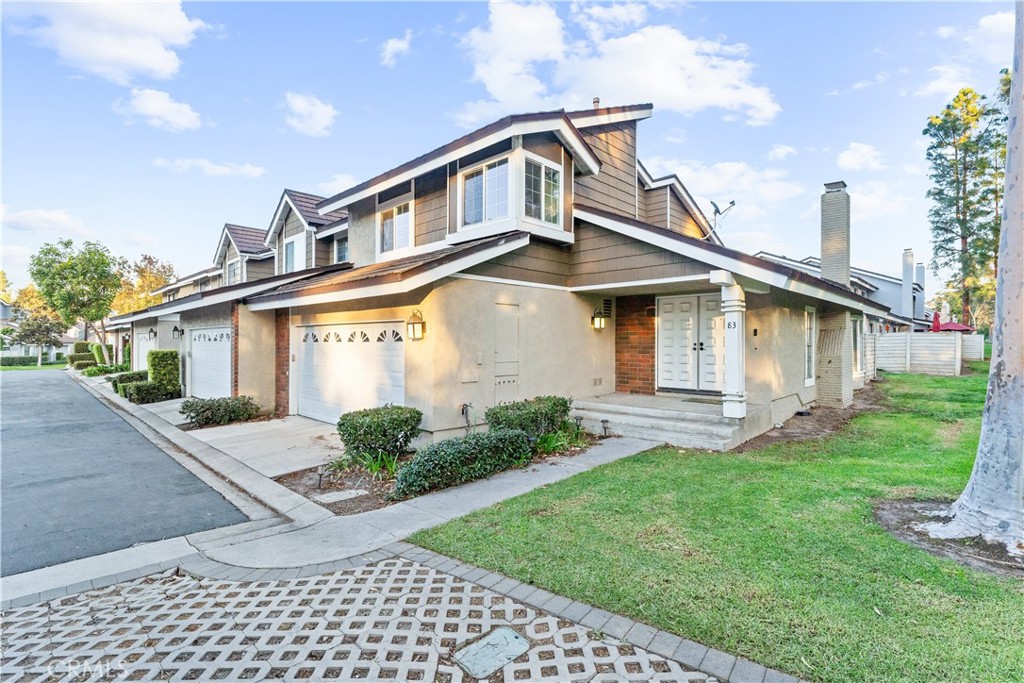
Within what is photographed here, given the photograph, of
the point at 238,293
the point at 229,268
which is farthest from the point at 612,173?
the point at 229,268

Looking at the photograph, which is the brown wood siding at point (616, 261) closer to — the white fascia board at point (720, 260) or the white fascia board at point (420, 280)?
the white fascia board at point (720, 260)

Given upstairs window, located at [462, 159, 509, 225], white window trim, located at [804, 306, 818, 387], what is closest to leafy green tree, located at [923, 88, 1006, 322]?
white window trim, located at [804, 306, 818, 387]

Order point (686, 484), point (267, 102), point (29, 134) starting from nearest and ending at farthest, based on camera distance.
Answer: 1. point (686, 484)
2. point (29, 134)
3. point (267, 102)

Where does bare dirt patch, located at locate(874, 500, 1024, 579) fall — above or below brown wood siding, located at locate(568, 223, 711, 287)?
below

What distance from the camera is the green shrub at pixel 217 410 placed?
35.5 feet

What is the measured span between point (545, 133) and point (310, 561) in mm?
8524

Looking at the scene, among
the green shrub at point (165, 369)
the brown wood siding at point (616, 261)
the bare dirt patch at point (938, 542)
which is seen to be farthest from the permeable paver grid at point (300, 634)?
the green shrub at point (165, 369)

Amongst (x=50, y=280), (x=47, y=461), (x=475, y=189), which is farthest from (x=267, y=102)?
(x=50, y=280)

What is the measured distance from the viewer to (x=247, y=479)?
6.91 metres

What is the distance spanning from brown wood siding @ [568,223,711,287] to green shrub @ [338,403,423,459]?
4897 mm

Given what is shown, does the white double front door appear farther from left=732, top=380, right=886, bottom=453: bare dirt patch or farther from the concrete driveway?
Answer: the concrete driveway

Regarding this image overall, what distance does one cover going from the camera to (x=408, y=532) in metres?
4.77

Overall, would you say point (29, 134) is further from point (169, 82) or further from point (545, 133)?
point (545, 133)

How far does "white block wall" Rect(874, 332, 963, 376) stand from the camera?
19359 mm
